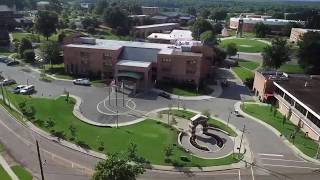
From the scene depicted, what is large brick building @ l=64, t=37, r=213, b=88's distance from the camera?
91062 millimetres

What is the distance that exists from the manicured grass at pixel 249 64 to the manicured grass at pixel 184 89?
3437 centimetres

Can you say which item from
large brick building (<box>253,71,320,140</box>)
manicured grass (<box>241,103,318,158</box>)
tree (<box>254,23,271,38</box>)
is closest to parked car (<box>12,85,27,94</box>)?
manicured grass (<box>241,103,318,158</box>)

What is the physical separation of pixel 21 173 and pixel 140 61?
177 ft

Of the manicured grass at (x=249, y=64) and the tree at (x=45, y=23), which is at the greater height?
the tree at (x=45, y=23)

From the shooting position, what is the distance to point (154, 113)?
2906 inches

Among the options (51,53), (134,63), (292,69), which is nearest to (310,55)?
(292,69)

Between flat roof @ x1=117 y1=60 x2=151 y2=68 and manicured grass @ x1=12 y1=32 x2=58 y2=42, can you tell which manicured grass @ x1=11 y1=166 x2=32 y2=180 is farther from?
manicured grass @ x1=12 y1=32 x2=58 y2=42

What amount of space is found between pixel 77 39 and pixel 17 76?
888 inches

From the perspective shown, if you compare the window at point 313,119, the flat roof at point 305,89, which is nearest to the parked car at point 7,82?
the flat roof at point 305,89

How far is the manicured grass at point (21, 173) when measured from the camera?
47741 mm

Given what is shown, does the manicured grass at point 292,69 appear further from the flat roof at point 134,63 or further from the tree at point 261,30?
the tree at point 261,30

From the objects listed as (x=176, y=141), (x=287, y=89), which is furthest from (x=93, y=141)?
(x=287, y=89)

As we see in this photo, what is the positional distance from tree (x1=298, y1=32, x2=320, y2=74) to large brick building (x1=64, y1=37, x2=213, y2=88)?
3407 cm

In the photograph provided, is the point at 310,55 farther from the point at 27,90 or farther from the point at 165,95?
the point at 27,90
